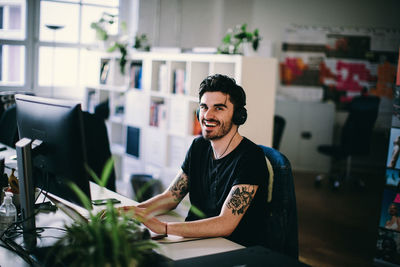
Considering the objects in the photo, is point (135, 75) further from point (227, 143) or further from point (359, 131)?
point (227, 143)

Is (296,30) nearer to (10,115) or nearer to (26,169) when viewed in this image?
(10,115)

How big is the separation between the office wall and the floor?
201 centimetres

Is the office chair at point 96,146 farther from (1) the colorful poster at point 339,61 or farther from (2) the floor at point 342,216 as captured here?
(1) the colorful poster at point 339,61

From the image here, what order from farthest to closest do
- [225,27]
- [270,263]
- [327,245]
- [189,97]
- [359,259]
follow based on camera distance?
[225,27] < [189,97] < [327,245] < [359,259] < [270,263]

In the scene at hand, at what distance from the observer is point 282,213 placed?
6.37 feet

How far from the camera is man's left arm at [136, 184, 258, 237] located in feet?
5.96

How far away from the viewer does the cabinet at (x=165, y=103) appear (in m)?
3.98

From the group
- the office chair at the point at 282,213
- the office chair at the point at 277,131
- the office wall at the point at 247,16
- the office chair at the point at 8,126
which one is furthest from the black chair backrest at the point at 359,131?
the office chair at the point at 282,213

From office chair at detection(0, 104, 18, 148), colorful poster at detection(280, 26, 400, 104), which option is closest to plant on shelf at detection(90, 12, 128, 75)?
office chair at detection(0, 104, 18, 148)

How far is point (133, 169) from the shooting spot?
549 centimetres

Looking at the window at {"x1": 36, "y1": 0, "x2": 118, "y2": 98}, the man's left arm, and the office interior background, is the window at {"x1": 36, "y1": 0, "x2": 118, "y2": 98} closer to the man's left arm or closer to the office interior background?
the office interior background

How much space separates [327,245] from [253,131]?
1.21m

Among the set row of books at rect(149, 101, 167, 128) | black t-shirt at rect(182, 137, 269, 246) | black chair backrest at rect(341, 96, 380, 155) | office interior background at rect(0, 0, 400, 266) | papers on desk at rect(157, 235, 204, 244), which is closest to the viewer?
papers on desk at rect(157, 235, 204, 244)

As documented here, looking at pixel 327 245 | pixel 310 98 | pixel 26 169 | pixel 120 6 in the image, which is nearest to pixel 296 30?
pixel 310 98
